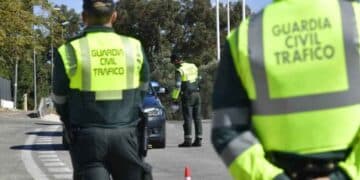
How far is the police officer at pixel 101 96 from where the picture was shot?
5570 millimetres

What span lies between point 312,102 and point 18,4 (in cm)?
4728

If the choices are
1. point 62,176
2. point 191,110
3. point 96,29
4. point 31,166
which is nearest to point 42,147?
point 191,110

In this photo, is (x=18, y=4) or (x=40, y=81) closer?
(x=18, y=4)

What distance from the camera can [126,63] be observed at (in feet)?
19.1

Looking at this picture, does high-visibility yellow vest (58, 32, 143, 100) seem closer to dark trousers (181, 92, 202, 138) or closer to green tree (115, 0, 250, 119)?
dark trousers (181, 92, 202, 138)

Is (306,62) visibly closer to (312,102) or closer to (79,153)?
(312,102)

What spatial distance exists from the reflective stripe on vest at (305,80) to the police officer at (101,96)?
8.17 ft

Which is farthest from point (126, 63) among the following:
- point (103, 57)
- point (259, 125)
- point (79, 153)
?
point (259, 125)

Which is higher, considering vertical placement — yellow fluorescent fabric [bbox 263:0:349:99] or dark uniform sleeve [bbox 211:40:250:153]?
yellow fluorescent fabric [bbox 263:0:349:99]

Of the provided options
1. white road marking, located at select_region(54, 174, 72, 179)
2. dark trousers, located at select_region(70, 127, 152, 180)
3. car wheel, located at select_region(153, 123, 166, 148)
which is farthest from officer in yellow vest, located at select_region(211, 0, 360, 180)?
car wheel, located at select_region(153, 123, 166, 148)

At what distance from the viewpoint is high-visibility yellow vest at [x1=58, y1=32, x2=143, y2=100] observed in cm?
569

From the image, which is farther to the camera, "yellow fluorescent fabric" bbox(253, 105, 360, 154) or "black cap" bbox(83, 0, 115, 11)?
"black cap" bbox(83, 0, 115, 11)

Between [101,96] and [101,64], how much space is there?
0.23 metres

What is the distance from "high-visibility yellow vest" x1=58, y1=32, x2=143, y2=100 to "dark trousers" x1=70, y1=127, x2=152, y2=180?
243 mm
